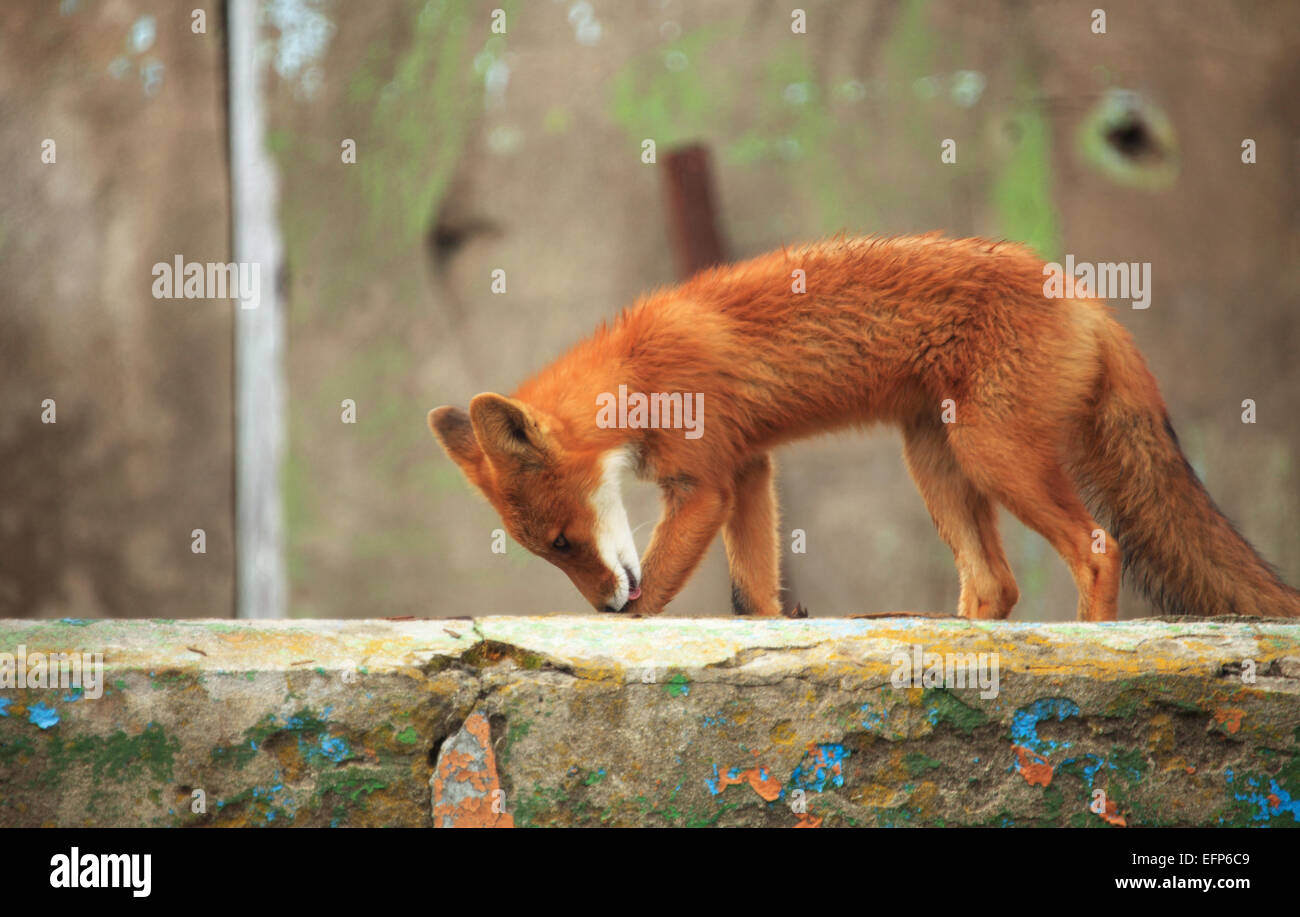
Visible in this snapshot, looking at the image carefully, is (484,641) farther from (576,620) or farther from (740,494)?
(740,494)

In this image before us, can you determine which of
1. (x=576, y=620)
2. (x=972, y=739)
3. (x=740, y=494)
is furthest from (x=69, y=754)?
(x=740, y=494)

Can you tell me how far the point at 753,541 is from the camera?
5.62 metres

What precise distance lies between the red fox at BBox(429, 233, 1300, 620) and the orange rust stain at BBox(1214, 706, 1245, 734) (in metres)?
1.22

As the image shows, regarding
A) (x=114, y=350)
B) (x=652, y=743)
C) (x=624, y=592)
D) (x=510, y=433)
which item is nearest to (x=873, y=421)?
(x=624, y=592)

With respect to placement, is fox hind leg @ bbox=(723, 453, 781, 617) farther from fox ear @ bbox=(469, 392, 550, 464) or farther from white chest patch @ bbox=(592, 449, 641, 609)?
fox ear @ bbox=(469, 392, 550, 464)

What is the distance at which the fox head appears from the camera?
4996 mm

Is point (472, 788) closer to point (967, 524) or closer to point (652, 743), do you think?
point (652, 743)

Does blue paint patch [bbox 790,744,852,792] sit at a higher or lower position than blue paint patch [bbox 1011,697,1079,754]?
lower

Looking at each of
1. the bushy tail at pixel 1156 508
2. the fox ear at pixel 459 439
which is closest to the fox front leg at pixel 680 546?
the fox ear at pixel 459 439

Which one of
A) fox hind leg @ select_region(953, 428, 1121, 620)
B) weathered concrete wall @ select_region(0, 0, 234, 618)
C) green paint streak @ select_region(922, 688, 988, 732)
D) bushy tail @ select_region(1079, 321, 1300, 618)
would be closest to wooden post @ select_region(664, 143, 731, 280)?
weathered concrete wall @ select_region(0, 0, 234, 618)

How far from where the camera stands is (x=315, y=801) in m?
3.32

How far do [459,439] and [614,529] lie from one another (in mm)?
821

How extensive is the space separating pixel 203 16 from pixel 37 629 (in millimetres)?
7455

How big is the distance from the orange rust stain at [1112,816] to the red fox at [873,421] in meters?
1.38
